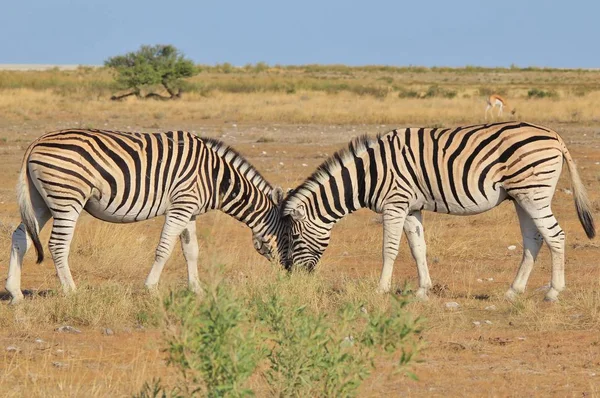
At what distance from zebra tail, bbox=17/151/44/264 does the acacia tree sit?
3056cm

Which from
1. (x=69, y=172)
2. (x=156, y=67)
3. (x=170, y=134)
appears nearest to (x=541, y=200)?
(x=170, y=134)

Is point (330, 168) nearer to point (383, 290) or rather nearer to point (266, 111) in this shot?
point (383, 290)

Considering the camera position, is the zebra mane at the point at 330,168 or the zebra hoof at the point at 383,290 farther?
the zebra mane at the point at 330,168

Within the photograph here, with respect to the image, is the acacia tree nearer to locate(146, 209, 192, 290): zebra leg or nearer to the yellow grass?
the yellow grass

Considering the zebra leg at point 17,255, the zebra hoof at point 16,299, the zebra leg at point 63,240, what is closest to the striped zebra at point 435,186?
the zebra leg at point 63,240

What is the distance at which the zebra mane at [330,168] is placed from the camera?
8953 mm

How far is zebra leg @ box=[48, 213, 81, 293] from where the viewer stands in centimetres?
815

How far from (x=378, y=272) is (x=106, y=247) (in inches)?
121

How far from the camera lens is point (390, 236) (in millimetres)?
8750

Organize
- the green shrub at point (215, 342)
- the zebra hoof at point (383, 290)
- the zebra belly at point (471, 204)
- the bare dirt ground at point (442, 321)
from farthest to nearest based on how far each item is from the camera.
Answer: the zebra belly at point (471, 204) → the zebra hoof at point (383, 290) → the bare dirt ground at point (442, 321) → the green shrub at point (215, 342)

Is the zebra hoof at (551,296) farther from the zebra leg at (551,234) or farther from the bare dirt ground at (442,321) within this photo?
the bare dirt ground at (442,321)

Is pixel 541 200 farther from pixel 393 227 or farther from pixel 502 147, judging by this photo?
pixel 393 227

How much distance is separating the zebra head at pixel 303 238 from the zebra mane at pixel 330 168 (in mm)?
47

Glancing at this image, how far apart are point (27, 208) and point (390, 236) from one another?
125 inches
